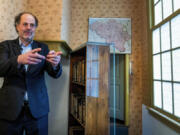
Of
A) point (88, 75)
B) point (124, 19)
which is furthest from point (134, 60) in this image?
point (88, 75)

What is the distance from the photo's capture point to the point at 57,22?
5.49 ft

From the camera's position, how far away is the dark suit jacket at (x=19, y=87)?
38.2 inches

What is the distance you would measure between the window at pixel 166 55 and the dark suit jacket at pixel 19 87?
1.37 meters

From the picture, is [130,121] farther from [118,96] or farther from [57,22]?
[57,22]

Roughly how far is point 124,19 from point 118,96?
1676 millimetres

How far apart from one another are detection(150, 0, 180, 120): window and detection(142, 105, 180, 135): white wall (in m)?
0.19

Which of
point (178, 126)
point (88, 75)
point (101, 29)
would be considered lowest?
point (178, 126)

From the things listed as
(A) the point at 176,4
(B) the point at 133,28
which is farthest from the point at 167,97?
(B) the point at 133,28

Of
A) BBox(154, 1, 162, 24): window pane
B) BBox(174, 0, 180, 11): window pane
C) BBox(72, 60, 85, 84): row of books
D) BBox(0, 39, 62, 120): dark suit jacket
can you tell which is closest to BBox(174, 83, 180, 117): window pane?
BBox(174, 0, 180, 11): window pane

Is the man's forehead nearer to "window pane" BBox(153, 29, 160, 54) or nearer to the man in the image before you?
the man

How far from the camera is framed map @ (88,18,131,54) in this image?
8.32 feet

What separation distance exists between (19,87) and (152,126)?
1977mm

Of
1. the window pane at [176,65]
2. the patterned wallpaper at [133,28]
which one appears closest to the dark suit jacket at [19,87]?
the window pane at [176,65]

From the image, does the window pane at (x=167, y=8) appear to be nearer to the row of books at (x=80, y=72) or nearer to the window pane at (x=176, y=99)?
the window pane at (x=176, y=99)
